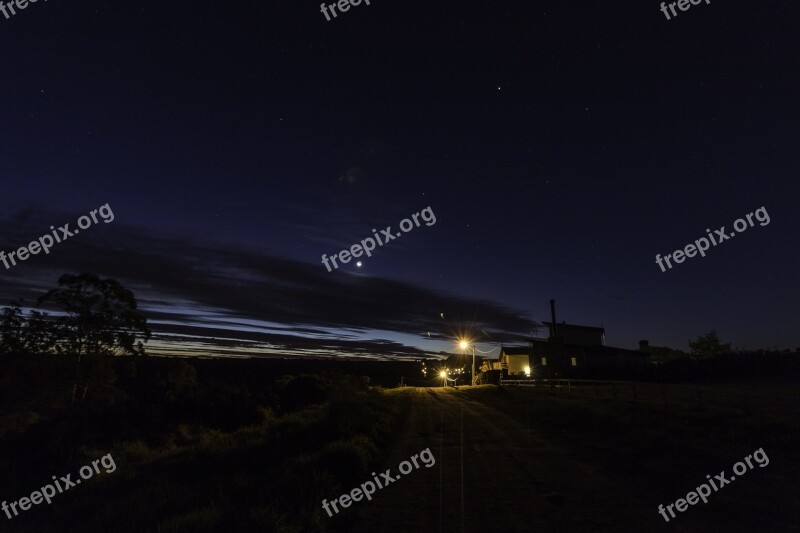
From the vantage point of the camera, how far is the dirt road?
24.3ft

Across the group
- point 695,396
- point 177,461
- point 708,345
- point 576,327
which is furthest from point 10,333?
point 708,345

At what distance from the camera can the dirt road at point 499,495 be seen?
7398 millimetres

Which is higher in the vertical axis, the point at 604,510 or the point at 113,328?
the point at 113,328

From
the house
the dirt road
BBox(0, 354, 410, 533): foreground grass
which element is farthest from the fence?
the house

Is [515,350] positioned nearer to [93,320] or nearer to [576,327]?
[576,327]

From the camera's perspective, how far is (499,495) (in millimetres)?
8891

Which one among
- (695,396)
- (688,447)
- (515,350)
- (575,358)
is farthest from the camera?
(515,350)

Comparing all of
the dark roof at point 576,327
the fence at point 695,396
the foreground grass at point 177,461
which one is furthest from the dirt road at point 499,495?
the dark roof at point 576,327

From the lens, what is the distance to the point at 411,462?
1218 cm

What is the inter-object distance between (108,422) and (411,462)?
25.4 m

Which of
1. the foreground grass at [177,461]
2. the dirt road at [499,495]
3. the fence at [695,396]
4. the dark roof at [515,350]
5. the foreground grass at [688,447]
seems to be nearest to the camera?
the dirt road at [499,495]

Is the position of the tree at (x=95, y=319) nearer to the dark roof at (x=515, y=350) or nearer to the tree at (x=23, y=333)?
the tree at (x=23, y=333)

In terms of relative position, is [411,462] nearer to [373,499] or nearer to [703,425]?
[373,499]

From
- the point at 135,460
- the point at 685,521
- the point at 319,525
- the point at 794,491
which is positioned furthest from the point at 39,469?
the point at 794,491
